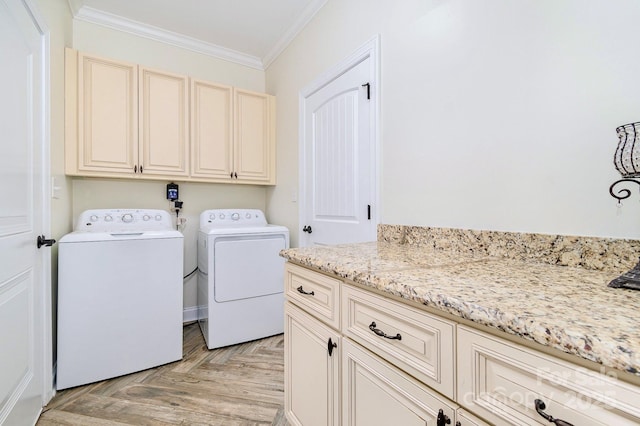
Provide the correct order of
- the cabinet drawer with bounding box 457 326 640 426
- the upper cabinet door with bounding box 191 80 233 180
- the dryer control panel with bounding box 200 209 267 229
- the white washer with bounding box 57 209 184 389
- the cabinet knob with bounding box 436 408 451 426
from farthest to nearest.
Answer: the dryer control panel with bounding box 200 209 267 229
the upper cabinet door with bounding box 191 80 233 180
the white washer with bounding box 57 209 184 389
the cabinet knob with bounding box 436 408 451 426
the cabinet drawer with bounding box 457 326 640 426

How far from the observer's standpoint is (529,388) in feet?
1.64

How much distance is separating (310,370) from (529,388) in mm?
809

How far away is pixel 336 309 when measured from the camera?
100 cm

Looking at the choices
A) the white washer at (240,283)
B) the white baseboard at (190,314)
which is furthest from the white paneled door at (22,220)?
the white baseboard at (190,314)

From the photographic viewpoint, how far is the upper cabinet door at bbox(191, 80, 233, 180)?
2.52m

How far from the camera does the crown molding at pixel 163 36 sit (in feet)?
7.76

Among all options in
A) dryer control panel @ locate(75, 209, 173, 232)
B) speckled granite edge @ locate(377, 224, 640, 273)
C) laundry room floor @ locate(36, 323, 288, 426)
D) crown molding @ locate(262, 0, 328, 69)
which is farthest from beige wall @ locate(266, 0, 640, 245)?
dryer control panel @ locate(75, 209, 173, 232)

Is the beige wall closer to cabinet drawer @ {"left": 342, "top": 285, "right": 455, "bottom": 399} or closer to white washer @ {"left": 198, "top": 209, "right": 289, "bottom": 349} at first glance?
cabinet drawer @ {"left": 342, "top": 285, "right": 455, "bottom": 399}

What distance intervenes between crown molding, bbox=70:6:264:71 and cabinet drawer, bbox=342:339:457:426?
2323 millimetres

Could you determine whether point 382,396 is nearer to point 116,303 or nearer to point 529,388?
point 529,388

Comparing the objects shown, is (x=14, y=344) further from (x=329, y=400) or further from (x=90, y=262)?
(x=329, y=400)

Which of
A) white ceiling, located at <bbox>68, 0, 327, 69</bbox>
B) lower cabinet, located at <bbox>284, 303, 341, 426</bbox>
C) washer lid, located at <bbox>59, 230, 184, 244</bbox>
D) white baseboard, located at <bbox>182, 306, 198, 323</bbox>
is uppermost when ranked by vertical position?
white ceiling, located at <bbox>68, 0, 327, 69</bbox>

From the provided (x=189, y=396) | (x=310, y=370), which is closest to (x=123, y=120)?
(x=189, y=396)

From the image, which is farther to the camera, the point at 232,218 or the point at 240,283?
the point at 232,218
